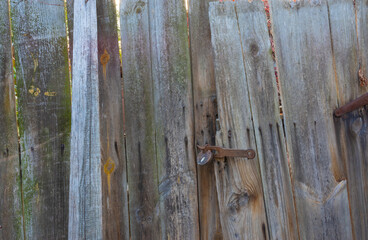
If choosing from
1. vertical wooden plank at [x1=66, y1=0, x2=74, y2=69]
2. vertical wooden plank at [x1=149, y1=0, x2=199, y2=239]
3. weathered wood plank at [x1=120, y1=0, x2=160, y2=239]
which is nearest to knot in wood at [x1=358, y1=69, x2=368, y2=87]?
vertical wooden plank at [x1=149, y1=0, x2=199, y2=239]

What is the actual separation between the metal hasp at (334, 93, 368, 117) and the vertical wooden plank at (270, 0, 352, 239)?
4 cm

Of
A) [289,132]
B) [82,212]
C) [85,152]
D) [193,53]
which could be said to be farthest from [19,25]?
[289,132]

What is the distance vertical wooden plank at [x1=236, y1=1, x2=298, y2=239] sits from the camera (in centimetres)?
189

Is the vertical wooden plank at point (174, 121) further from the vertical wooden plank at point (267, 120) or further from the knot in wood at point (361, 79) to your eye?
the knot in wood at point (361, 79)

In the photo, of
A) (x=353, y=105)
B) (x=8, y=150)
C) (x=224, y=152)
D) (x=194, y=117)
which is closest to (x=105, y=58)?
(x=194, y=117)

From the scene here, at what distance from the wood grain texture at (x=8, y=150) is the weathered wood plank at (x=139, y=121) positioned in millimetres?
670

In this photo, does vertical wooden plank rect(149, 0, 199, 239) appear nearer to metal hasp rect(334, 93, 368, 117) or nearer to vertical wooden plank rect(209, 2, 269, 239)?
vertical wooden plank rect(209, 2, 269, 239)

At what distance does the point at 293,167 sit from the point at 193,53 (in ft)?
2.98

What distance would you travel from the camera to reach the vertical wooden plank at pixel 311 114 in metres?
1.89

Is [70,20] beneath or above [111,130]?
above

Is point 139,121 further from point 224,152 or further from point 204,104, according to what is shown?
point 224,152

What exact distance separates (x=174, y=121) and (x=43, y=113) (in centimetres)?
80

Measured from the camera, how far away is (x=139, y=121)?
2.01 m

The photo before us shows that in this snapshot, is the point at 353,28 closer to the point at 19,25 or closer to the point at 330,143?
the point at 330,143
